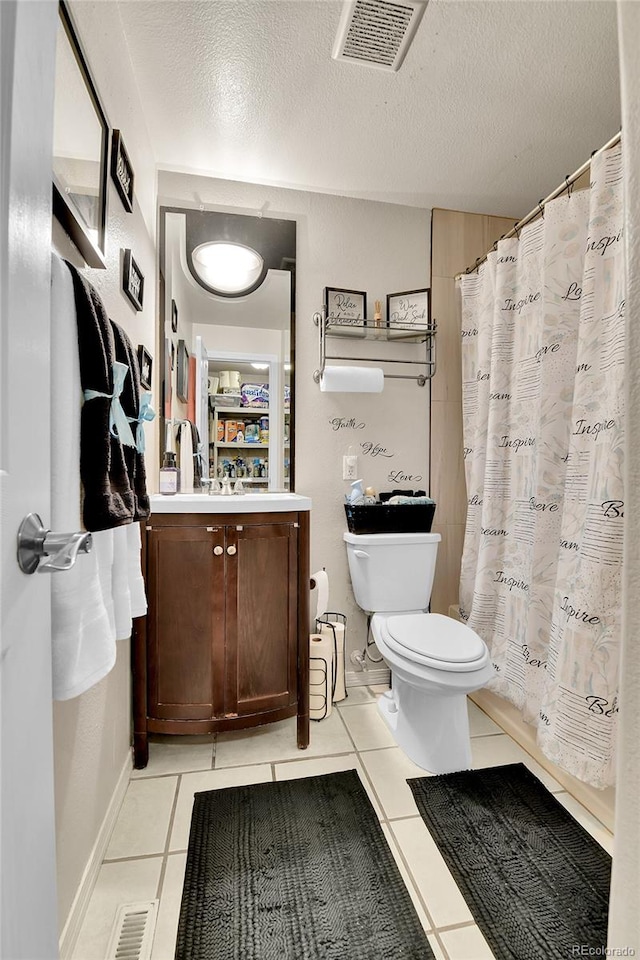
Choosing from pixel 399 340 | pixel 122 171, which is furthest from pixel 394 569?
pixel 122 171

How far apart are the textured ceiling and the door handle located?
5.33 ft

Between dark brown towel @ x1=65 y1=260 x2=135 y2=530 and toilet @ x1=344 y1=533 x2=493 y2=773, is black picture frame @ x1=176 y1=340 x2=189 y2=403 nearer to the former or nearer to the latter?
toilet @ x1=344 y1=533 x2=493 y2=773

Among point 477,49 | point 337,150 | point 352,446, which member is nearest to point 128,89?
point 337,150

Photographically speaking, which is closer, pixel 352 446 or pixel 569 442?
pixel 569 442

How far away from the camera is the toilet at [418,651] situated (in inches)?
57.0

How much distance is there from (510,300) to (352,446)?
919mm

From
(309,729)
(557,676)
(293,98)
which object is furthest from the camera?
(309,729)

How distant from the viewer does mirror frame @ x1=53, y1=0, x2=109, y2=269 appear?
2.83 ft

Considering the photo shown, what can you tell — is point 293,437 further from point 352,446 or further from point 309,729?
point 309,729

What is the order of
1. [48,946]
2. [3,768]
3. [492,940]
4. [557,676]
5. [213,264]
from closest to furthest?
[3,768] < [48,946] < [492,940] < [557,676] < [213,264]

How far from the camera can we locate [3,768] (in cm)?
43

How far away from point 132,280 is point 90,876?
1676 mm

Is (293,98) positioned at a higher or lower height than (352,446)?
higher

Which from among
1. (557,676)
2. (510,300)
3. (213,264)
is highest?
(213,264)
